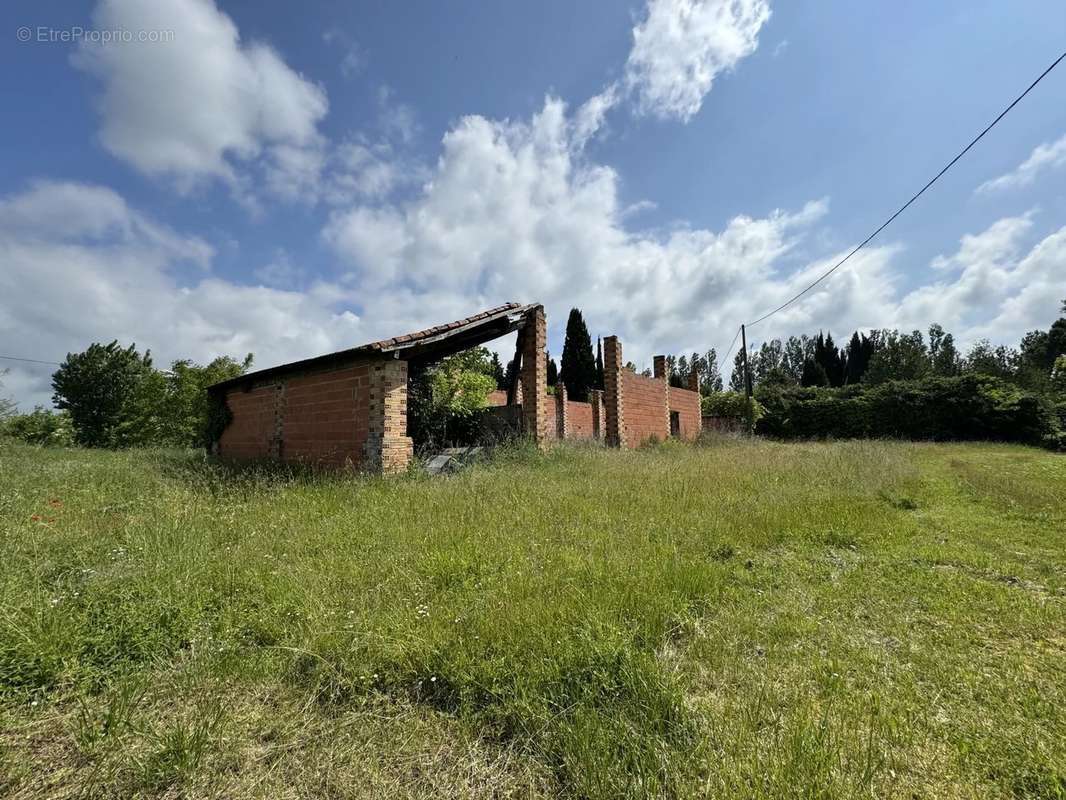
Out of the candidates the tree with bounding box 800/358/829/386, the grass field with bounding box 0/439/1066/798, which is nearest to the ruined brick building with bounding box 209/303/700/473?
the grass field with bounding box 0/439/1066/798

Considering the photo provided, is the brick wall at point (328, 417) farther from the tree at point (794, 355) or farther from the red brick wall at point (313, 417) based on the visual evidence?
the tree at point (794, 355)

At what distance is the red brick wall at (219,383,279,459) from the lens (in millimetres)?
11000

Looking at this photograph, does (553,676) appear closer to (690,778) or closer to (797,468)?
(690,778)

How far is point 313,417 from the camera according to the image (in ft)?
31.2

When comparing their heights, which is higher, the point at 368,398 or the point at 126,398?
the point at 126,398

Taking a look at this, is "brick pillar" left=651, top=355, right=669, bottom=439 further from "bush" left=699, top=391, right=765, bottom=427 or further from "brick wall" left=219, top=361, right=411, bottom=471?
"brick wall" left=219, top=361, right=411, bottom=471

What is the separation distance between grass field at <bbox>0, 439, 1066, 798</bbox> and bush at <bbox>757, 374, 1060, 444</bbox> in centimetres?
1984

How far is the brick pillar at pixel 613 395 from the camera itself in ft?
48.6

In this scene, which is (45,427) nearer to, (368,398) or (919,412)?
(368,398)

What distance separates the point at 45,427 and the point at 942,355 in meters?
76.6

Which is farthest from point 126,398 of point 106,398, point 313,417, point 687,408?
point 687,408

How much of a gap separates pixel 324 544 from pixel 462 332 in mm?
5564

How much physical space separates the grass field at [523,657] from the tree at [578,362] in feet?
92.3

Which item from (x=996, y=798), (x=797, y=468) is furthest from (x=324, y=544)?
(x=797, y=468)
